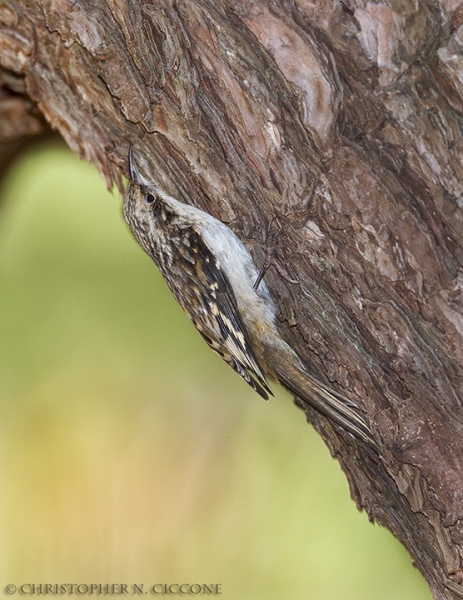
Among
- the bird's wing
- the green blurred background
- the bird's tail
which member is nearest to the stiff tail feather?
the bird's tail

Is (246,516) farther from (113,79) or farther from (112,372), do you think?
(113,79)

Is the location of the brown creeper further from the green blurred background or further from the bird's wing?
the green blurred background

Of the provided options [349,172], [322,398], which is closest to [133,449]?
[322,398]

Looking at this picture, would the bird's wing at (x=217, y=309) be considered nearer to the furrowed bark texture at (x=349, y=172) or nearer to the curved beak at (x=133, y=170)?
the furrowed bark texture at (x=349, y=172)

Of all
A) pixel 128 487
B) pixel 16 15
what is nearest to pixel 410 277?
pixel 16 15

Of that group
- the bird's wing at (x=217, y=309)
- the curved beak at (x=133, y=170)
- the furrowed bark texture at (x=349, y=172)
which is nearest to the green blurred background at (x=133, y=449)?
the curved beak at (x=133, y=170)

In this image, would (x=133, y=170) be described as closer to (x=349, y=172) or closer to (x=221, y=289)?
(x=221, y=289)
